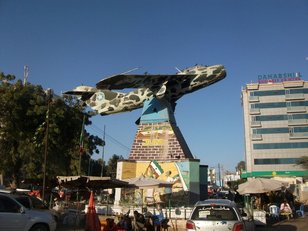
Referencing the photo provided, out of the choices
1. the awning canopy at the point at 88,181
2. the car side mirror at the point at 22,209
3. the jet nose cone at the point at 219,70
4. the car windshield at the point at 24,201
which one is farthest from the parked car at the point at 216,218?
the jet nose cone at the point at 219,70

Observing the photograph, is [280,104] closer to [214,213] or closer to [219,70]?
[219,70]

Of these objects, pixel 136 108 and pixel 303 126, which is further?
pixel 303 126

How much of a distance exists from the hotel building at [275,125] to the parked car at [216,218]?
74.6 metres

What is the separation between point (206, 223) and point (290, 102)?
80.7m

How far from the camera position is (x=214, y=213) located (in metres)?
10.6

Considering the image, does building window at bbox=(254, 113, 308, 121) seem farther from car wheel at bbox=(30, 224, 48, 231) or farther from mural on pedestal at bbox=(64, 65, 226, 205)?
car wheel at bbox=(30, 224, 48, 231)

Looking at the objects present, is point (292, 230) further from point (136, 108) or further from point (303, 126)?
point (303, 126)

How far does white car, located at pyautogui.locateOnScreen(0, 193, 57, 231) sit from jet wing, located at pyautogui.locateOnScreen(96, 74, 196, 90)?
59.8 feet

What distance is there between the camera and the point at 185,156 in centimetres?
3050

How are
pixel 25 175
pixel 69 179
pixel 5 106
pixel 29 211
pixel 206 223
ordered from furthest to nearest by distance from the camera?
pixel 25 175
pixel 5 106
pixel 69 179
pixel 29 211
pixel 206 223

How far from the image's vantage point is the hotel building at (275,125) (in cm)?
8281

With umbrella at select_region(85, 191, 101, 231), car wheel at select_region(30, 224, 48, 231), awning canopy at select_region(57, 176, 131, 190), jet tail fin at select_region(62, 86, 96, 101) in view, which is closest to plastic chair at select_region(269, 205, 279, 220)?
awning canopy at select_region(57, 176, 131, 190)

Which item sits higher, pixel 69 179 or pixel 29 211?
pixel 69 179

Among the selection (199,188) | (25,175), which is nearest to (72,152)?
(25,175)
